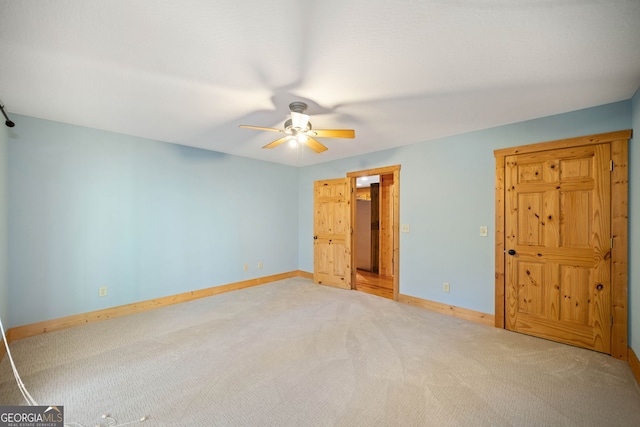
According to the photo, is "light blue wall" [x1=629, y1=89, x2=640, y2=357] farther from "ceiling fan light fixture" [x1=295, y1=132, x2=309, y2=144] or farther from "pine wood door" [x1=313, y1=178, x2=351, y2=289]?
"pine wood door" [x1=313, y1=178, x2=351, y2=289]

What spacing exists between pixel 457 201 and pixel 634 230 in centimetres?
153

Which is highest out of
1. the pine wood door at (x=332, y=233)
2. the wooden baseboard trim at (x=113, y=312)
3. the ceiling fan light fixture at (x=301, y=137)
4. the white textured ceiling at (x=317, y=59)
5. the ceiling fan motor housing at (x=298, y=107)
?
the white textured ceiling at (x=317, y=59)

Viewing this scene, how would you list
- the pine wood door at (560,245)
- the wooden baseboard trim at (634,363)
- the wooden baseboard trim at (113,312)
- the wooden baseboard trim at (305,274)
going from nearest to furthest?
the wooden baseboard trim at (634,363)
the pine wood door at (560,245)
the wooden baseboard trim at (113,312)
the wooden baseboard trim at (305,274)

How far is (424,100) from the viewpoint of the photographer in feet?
7.82

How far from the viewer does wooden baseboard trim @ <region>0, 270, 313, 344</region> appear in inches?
107

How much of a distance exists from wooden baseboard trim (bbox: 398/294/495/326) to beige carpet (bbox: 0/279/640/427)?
0.17 metres

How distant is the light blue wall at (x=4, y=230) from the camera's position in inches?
97.3

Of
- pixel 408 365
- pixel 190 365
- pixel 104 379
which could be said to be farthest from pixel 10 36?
pixel 408 365

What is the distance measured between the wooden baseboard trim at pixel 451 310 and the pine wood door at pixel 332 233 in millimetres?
1171

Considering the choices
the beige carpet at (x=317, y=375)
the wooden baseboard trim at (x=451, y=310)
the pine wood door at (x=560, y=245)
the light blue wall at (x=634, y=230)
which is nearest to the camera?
the beige carpet at (x=317, y=375)

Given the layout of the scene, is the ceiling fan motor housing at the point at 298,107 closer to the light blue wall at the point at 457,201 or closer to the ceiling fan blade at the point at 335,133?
the ceiling fan blade at the point at 335,133

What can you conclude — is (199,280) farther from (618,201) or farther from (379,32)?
(618,201)

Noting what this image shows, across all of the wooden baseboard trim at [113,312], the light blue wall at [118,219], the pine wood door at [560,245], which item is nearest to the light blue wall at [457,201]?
the pine wood door at [560,245]

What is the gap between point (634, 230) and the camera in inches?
87.7
